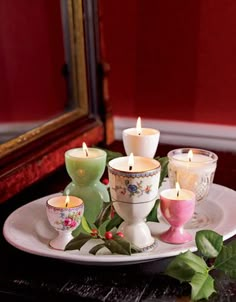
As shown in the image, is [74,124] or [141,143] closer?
[141,143]

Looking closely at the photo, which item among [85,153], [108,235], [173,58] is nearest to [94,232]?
[108,235]

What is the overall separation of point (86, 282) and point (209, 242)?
14cm

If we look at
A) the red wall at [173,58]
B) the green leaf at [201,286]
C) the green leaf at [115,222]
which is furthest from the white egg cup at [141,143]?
the red wall at [173,58]

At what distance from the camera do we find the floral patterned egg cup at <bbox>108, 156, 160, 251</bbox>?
0.61 metres

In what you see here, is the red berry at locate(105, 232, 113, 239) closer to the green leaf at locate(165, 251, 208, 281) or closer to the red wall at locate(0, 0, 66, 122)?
the green leaf at locate(165, 251, 208, 281)

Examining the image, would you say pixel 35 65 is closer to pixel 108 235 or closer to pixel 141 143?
pixel 141 143

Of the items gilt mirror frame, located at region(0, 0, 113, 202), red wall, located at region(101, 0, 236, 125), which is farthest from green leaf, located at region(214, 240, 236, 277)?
red wall, located at region(101, 0, 236, 125)

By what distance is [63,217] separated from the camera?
63 cm

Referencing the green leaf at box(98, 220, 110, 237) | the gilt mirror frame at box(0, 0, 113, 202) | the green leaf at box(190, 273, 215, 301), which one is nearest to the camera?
the green leaf at box(190, 273, 215, 301)

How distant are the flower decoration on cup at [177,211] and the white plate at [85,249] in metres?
0.01

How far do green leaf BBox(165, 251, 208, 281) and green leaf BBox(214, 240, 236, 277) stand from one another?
0.02 m

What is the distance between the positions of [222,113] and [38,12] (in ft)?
1.43

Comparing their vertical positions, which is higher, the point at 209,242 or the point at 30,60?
the point at 30,60

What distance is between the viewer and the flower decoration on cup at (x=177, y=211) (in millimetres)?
633
